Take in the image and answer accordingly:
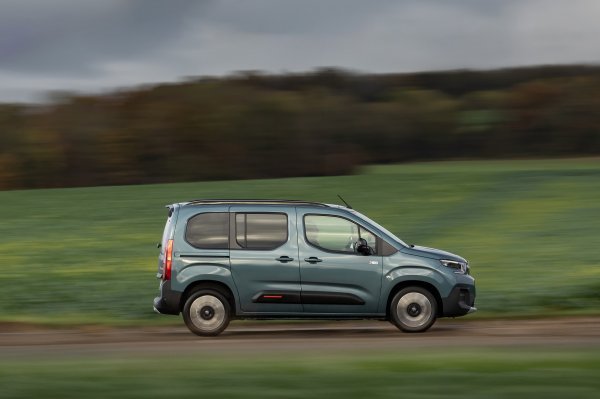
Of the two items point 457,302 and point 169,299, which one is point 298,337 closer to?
point 169,299

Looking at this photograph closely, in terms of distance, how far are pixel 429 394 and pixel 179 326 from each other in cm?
867

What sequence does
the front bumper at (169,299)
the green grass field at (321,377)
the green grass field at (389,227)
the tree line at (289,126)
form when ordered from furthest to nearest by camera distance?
the tree line at (289,126) < the green grass field at (389,227) < the front bumper at (169,299) < the green grass field at (321,377)

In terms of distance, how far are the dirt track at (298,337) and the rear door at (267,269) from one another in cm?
44

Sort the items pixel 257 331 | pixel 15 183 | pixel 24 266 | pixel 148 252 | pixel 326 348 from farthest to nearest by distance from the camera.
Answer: pixel 15 183 < pixel 148 252 < pixel 24 266 < pixel 257 331 < pixel 326 348

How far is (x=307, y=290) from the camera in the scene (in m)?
13.6

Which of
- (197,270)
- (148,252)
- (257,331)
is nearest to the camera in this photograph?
(197,270)

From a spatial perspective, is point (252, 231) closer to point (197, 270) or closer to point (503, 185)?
point (197, 270)

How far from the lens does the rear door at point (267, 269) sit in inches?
535

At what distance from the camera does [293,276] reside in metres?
13.6

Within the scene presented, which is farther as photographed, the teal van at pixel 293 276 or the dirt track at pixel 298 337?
the teal van at pixel 293 276

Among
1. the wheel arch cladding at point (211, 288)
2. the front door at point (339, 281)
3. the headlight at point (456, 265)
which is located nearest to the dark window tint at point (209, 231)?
the wheel arch cladding at point (211, 288)

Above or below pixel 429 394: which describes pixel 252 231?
above

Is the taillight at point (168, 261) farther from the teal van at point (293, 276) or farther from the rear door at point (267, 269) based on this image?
the rear door at point (267, 269)

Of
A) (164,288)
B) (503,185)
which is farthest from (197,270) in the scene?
(503,185)
